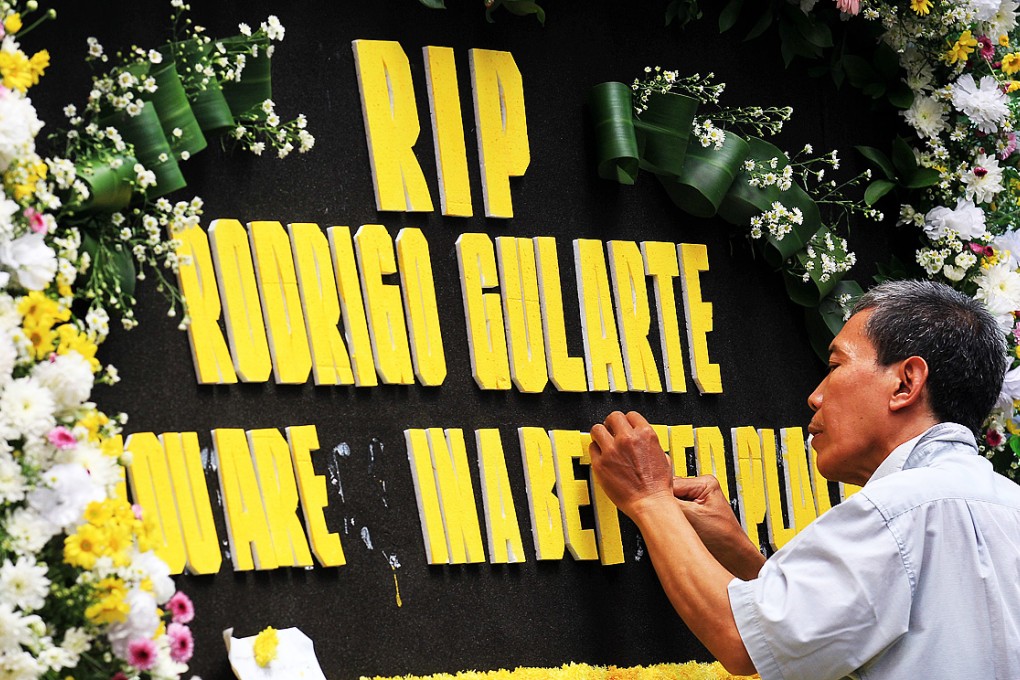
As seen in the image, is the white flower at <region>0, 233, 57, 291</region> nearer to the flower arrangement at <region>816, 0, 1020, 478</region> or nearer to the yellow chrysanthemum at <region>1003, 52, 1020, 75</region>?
the flower arrangement at <region>816, 0, 1020, 478</region>

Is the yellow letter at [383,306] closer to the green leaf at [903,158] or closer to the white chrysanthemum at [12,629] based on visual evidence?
the white chrysanthemum at [12,629]

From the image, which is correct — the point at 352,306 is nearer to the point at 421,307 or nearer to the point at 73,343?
the point at 421,307

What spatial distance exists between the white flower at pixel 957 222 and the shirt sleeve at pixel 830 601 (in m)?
1.04

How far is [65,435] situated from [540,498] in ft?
3.16

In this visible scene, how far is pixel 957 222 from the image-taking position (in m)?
2.79

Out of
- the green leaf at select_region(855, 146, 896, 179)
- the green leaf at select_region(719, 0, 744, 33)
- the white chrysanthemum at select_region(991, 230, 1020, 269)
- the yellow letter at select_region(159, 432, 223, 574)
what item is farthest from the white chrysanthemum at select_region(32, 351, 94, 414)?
the white chrysanthemum at select_region(991, 230, 1020, 269)

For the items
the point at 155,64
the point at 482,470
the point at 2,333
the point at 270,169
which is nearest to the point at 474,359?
the point at 482,470

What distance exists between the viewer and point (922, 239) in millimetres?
2846

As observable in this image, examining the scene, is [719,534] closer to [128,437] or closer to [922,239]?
[922,239]

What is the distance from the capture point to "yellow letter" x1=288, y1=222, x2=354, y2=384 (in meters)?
2.18

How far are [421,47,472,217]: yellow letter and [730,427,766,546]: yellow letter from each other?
76 cm

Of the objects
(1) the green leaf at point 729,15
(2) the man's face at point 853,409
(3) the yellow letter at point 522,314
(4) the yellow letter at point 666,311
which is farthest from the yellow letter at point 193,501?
(1) the green leaf at point 729,15

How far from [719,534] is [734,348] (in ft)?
1.44

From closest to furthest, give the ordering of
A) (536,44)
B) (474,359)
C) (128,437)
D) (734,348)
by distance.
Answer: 1. (128,437)
2. (474,359)
3. (536,44)
4. (734,348)
